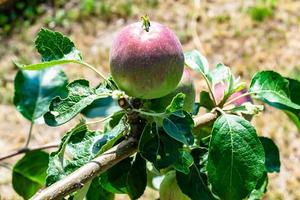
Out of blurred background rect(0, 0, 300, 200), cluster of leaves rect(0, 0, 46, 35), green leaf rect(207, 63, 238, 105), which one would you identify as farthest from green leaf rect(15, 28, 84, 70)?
cluster of leaves rect(0, 0, 46, 35)

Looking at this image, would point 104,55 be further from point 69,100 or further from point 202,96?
point 69,100

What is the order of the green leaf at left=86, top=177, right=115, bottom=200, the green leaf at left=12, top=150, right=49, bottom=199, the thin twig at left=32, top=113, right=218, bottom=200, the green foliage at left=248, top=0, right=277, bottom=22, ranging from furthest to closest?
1. the green foliage at left=248, top=0, right=277, bottom=22
2. the green leaf at left=12, top=150, right=49, bottom=199
3. the green leaf at left=86, top=177, right=115, bottom=200
4. the thin twig at left=32, top=113, right=218, bottom=200

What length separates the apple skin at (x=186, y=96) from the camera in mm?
718

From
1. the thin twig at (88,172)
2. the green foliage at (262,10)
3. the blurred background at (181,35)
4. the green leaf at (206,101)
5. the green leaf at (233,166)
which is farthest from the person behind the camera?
the green foliage at (262,10)

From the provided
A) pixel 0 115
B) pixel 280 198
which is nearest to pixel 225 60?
pixel 280 198

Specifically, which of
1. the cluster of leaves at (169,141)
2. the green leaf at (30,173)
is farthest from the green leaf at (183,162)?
the green leaf at (30,173)

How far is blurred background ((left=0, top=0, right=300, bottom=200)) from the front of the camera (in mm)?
2680

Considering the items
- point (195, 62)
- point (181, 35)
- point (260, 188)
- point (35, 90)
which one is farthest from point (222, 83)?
point (181, 35)

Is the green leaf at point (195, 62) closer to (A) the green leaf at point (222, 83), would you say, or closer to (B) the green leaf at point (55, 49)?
(A) the green leaf at point (222, 83)

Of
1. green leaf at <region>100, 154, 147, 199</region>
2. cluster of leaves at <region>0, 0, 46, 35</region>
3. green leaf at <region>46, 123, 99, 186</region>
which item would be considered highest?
green leaf at <region>46, 123, 99, 186</region>

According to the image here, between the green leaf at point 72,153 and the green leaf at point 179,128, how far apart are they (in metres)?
0.11

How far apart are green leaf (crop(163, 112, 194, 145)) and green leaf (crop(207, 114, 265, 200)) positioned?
0.03 m

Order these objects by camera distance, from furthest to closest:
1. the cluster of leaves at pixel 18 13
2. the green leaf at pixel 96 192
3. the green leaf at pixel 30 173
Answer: the cluster of leaves at pixel 18 13 < the green leaf at pixel 30 173 < the green leaf at pixel 96 192

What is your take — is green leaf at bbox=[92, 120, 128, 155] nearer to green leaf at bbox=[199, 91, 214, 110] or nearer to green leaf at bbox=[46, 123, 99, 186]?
green leaf at bbox=[46, 123, 99, 186]
